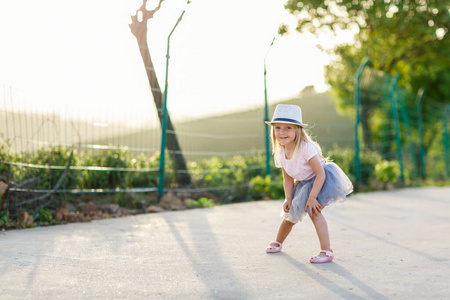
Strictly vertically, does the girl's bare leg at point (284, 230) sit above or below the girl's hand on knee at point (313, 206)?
below

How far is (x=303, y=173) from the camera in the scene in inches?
146

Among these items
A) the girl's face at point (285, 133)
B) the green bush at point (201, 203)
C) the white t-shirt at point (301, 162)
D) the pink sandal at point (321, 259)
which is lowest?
the green bush at point (201, 203)

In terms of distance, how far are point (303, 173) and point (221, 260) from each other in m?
0.82

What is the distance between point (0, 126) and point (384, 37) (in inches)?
435

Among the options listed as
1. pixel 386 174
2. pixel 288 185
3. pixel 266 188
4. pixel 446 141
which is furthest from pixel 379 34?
pixel 288 185

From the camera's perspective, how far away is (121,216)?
560 centimetres

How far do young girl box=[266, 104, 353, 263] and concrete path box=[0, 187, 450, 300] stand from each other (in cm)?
28

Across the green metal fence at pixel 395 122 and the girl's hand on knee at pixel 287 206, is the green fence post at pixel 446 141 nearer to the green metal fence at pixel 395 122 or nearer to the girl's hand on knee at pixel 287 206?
the green metal fence at pixel 395 122

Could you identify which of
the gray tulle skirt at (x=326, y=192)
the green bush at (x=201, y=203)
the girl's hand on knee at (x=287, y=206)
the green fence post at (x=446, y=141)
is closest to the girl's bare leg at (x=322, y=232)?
the gray tulle skirt at (x=326, y=192)

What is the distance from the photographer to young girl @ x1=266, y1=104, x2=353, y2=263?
3588 millimetres

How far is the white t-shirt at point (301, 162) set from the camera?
3631 mm

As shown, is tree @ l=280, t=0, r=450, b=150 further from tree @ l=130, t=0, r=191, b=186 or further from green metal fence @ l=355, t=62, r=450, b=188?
tree @ l=130, t=0, r=191, b=186

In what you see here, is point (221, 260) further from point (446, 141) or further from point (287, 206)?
point (446, 141)

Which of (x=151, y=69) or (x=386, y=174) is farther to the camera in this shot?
(x=386, y=174)
